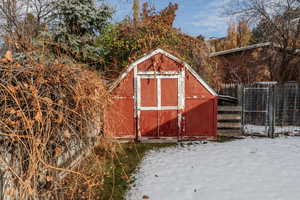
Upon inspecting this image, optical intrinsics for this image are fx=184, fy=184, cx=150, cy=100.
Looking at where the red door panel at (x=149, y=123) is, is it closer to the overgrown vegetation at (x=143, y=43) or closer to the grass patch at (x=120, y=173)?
the grass patch at (x=120, y=173)

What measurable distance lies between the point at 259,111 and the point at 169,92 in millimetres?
3381

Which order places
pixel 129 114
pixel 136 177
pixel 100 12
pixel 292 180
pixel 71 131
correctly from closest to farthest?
pixel 71 131 → pixel 292 180 → pixel 136 177 → pixel 129 114 → pixel 100 12

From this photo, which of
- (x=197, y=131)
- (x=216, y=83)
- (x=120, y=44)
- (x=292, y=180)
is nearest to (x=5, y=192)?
(x=292, y=180)

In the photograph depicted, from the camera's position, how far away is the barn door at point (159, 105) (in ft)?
19.8

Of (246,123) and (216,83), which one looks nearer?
(246,123)

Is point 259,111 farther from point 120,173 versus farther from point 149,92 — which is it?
point 120,173

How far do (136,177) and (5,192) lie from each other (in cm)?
244

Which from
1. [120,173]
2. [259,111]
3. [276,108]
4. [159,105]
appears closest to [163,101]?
[159,105]

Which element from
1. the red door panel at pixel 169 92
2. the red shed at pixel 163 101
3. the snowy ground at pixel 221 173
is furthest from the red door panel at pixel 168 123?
the snowy ground at pixel 221 173

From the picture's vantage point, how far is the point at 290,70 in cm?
1088

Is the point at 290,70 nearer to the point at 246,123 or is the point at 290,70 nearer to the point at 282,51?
the point at 282,51

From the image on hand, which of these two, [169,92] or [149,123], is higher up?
[169,92]

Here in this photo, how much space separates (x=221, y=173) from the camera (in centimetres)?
382

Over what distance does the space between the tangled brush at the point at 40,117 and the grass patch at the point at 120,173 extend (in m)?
0.63
